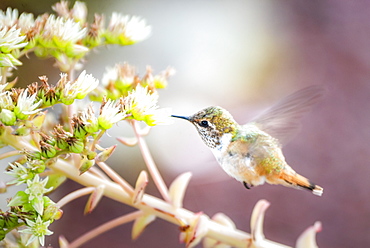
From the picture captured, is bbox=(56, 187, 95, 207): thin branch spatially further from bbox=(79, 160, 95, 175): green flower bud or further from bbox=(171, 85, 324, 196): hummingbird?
bbox=(171, 85, 324, 196): hummingbird

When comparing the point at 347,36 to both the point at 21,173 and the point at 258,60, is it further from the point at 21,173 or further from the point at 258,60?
the point at 21,173

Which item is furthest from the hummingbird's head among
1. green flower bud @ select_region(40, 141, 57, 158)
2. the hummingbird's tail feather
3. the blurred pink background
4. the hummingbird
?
the blurred pink background

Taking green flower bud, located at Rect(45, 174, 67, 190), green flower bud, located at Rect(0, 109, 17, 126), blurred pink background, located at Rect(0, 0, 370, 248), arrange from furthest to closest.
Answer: blurred pink background, located at Rect(0, 0, 370, 248) → green flower bud, located at Rect(45, 174, 67, 190) → green flower bud, located at Rect(0, 109, 17, 126)

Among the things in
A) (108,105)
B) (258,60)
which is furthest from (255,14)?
(108,105)

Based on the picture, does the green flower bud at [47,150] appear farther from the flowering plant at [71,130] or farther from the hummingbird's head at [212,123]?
the hummingbird's head at [212,123]

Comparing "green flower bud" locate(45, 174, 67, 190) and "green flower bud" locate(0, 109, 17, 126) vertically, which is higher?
"green flower bud" locate(0, 109, 17, 126)

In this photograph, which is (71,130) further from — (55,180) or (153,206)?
(153,206)
